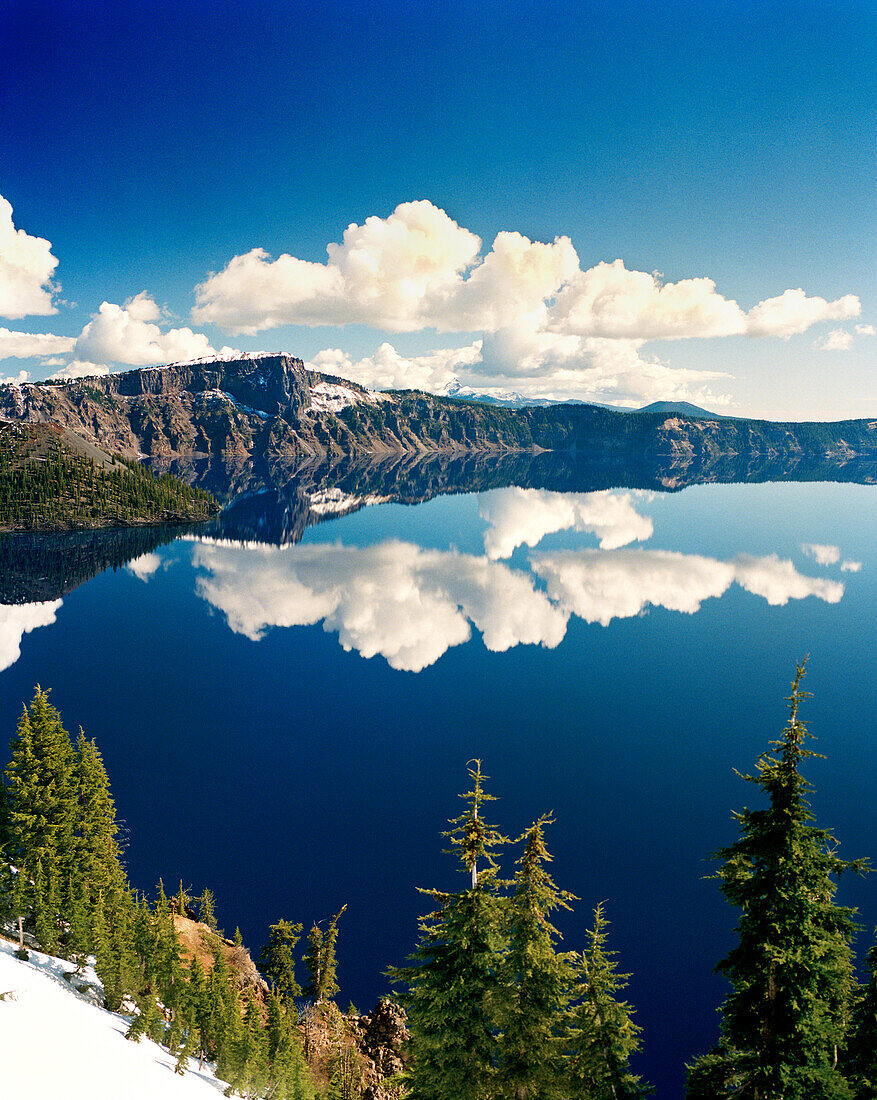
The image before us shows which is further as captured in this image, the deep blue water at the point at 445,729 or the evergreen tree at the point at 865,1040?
the deep blue water at the point at 445,729

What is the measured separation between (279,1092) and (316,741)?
44.0 m

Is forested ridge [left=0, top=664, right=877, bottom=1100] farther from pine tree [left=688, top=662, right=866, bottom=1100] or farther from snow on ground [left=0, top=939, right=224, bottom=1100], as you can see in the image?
snow on ground [left=0, top=939, right=224, bottom=1100]

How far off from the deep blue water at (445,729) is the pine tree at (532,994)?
24.8 meters

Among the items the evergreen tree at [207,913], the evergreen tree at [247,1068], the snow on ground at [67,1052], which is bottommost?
the evergreen tree at [207,913]

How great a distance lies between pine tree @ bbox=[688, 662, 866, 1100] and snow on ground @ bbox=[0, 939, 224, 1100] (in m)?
23.3

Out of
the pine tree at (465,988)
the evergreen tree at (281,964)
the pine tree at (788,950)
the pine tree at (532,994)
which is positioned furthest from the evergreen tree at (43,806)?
the pine tree at (788,950)

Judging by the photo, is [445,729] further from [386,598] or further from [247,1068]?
[386,598]

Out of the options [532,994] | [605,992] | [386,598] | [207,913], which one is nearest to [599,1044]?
[605,992]

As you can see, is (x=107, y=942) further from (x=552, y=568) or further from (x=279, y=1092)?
(x=552, y=568)

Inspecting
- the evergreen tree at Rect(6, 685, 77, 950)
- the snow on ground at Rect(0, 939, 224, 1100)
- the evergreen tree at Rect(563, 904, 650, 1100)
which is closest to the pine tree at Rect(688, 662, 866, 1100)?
the evergreen tree at Rect(563, 904, 650, 1100)

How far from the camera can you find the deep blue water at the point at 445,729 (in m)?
48.2

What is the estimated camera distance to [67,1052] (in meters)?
22.5

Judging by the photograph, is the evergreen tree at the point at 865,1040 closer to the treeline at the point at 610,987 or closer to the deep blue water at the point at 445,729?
the treeline at the point at 610,987

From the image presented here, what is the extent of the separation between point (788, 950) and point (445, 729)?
2396 inches
